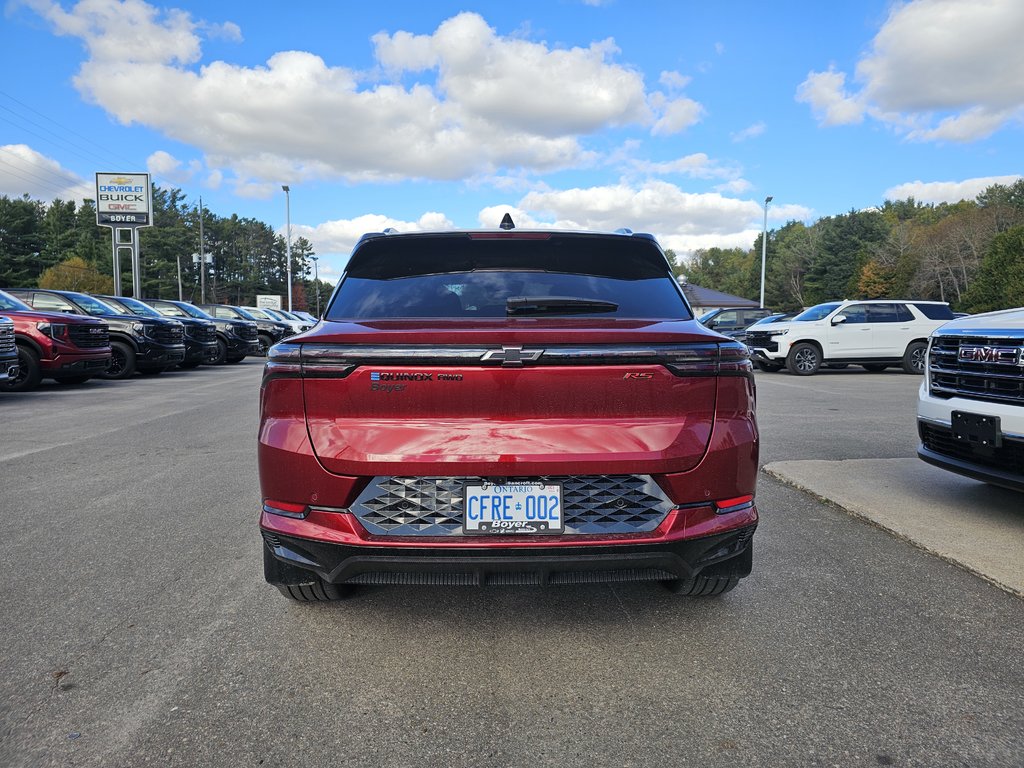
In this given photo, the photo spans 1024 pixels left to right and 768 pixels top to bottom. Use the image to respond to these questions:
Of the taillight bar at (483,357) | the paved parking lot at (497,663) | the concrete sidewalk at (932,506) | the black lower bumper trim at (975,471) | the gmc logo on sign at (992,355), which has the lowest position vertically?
the paved parking lot at (497,663)

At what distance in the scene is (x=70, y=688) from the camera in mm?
2424

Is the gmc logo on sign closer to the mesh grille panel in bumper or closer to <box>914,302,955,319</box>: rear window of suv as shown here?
the mesh grille panel in bumper

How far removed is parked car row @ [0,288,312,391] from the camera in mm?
11594

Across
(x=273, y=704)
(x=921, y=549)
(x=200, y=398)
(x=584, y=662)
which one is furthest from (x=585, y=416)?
(x=200, y=398)

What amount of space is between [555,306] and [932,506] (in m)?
3.39

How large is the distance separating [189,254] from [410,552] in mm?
94974

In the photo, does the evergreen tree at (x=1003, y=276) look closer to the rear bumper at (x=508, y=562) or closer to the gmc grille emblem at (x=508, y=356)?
the rear bumper at (x=508, y=562)

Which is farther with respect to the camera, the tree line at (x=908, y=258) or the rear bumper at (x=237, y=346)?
the tree line at (x=908, y=258)

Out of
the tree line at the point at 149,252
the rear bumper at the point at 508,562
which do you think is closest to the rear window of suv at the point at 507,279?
the rear bumper at the point at 508,562

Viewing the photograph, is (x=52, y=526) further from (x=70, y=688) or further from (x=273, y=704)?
(x=273, y=704)

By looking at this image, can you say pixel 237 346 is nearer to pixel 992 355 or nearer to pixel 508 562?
pixel 992 355

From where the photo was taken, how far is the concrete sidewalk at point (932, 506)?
3697 mm

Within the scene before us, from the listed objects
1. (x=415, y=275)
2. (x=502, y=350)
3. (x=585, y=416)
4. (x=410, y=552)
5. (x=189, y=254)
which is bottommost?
(x=410, y=552)

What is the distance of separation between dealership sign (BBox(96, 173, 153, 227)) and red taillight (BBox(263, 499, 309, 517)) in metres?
37.9
